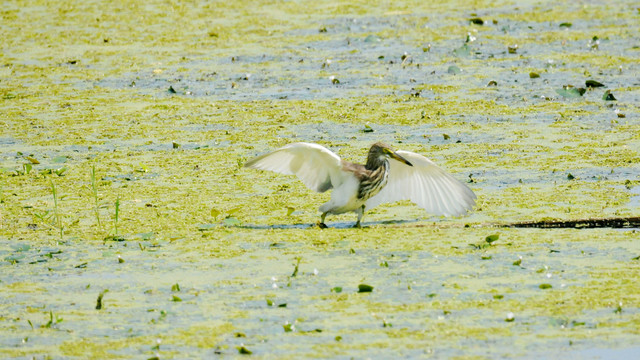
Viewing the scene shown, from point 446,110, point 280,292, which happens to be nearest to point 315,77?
point 446,110

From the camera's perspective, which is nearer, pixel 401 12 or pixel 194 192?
pixel 194 192

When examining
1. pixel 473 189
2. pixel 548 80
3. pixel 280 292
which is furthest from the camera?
pixel 548 80

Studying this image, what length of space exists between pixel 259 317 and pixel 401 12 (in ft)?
24.4

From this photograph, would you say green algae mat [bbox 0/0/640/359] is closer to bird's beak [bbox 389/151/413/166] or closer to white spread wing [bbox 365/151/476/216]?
white spread wing [bbox 365/151/476/216]

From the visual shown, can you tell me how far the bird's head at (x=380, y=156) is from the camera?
5105mm

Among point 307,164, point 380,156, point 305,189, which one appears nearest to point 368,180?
point 380,156

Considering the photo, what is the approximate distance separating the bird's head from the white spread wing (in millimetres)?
60

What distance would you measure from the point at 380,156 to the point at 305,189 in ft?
2.13

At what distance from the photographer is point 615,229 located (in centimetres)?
468

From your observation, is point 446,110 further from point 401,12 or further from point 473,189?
point 401,12

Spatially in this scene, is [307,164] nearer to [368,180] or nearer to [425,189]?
[368,180]

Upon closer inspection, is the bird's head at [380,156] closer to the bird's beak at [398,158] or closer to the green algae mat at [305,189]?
the bird's beak at [398,158]

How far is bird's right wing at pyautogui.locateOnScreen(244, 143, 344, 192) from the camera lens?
16.3 ft

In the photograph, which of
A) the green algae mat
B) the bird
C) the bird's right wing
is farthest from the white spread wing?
the bird's right wing
